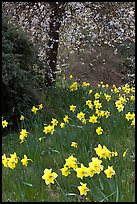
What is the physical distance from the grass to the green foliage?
0.89ft

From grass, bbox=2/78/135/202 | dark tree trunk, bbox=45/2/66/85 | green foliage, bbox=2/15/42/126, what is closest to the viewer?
grass, bbox=2/78/135/202

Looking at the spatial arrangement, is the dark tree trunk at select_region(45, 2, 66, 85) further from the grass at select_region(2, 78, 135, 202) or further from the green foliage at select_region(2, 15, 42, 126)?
the grass at select_region(2, 78, 135, 202)

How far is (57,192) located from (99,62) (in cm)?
839

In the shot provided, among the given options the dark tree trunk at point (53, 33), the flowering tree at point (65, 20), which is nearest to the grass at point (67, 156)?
the dark tree trunk at point (53, 33)

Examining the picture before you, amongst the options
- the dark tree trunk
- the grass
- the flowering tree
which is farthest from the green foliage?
the dark tree trunk

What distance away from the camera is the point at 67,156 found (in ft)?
11.2

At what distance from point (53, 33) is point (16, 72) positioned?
2092 mm

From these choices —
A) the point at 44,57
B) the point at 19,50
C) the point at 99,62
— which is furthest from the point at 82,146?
the point at 99,62

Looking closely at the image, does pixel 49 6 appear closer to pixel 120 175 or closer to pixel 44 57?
pixel 44 57

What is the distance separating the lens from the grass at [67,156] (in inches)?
103

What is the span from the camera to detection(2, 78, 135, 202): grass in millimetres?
2609

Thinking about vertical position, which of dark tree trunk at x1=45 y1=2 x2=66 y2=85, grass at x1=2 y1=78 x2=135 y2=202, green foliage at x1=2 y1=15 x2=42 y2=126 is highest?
dark tree trunk at x1=45 y1=2 x2=66 y2=85

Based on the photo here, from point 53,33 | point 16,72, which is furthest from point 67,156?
point 53,33

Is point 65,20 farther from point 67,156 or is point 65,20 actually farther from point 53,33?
point 67,156
